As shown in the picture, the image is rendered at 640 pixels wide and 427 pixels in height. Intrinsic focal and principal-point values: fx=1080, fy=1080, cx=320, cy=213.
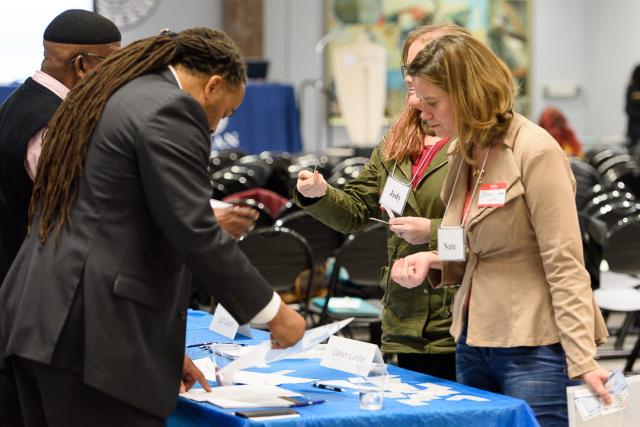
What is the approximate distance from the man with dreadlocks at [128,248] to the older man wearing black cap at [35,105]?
519 mm

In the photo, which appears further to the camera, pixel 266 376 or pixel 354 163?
pixel 354 163

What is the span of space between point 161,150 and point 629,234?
4.42m

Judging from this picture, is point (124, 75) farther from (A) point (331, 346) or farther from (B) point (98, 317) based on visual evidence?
(A) point (331, 346)

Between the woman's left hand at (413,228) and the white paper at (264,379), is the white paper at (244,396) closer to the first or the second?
the white paper at (264,379)

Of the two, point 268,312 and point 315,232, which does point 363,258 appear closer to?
point 315,232

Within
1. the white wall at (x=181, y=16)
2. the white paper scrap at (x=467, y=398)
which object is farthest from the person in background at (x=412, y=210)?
the white wall at (x=181, y=16)

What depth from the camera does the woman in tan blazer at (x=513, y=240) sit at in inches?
94.7

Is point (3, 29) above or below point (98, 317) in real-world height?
below

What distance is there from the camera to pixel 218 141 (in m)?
12.9

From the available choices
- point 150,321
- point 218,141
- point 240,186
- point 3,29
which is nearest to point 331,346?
point 150,321

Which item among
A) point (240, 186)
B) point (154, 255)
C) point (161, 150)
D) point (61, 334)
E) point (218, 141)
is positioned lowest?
point (218, 141)

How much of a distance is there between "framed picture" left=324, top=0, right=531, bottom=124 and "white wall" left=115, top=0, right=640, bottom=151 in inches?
8.7

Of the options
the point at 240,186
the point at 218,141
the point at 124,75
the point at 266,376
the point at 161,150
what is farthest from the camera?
the point at 218,141

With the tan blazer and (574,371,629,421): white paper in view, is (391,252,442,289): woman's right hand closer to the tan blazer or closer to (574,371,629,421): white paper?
the tan blazer
